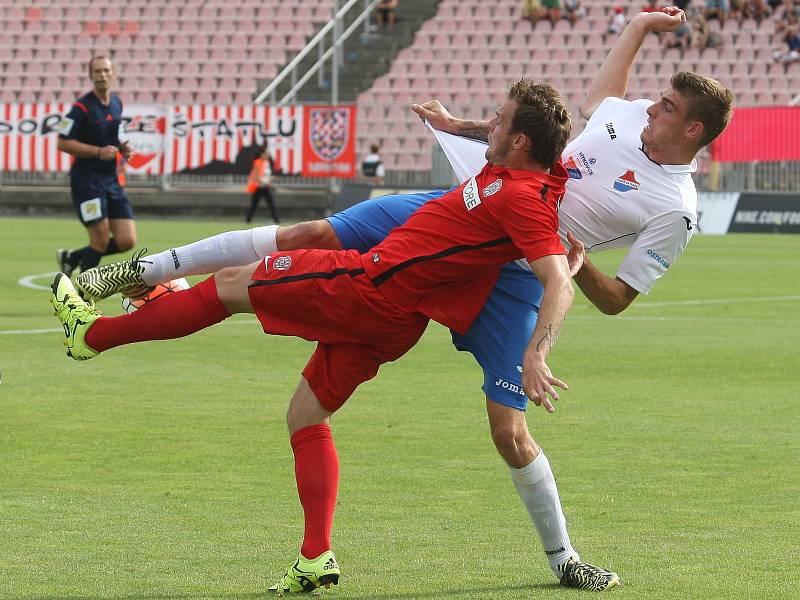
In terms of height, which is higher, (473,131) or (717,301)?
(473,131)

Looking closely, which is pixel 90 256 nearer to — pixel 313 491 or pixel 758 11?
pixel 313 491

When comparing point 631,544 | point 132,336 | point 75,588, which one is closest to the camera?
point 75,588

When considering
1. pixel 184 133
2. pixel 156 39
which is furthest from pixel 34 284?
pixel 156 39

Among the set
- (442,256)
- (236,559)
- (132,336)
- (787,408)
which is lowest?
(787,408)

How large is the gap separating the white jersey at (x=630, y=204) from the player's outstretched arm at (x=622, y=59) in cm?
52

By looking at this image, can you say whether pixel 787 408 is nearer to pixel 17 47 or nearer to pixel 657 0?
pixel 657 0

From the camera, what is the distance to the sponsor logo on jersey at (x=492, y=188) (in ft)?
17.6

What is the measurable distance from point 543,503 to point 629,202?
131 centimetres

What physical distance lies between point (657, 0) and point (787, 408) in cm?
2891

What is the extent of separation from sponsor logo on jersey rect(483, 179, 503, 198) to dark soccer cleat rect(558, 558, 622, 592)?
136 cm

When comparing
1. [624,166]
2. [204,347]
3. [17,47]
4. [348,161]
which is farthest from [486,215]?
[17,47]

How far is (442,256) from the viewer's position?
5.42m

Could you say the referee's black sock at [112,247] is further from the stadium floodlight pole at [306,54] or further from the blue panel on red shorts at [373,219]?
the stadium floodlight pole at [306,54]

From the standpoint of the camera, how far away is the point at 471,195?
5.46 meters
